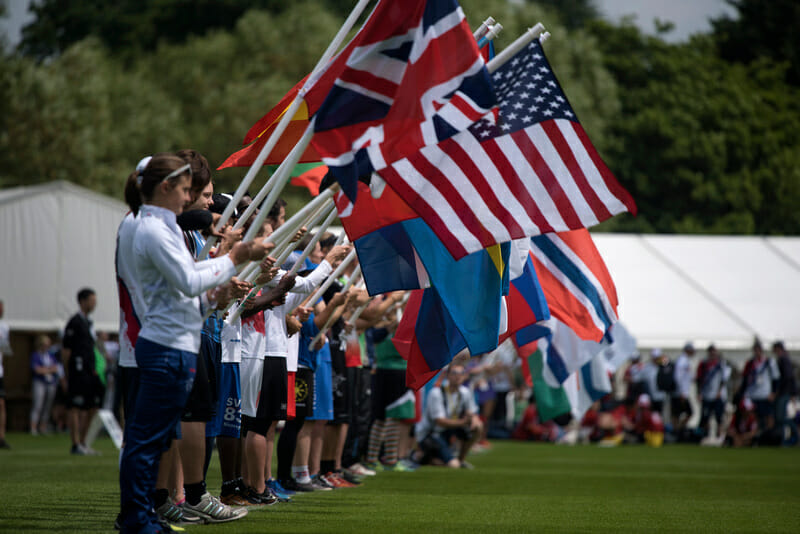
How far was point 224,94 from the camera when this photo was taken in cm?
3988

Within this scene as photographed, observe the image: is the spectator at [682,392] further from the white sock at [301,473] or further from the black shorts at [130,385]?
the black shorts at [130,385]

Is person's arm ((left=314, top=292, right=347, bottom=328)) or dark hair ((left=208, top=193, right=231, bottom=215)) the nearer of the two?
dark hair ((left=208, top=193, right=231, bottom=215))

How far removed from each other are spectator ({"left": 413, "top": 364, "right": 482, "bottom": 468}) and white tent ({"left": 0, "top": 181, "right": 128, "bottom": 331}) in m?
10.7

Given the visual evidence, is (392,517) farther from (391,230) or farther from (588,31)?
(588,31)

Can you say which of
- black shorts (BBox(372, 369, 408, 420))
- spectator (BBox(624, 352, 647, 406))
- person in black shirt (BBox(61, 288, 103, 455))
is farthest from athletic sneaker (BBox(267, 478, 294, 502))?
spectator (BBox(624, 352, 647, 406))

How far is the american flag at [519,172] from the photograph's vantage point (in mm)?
7785

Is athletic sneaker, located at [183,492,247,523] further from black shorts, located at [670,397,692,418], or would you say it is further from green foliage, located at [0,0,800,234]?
green foliage, located at [0,0,800,234]

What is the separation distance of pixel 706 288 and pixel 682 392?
2.84 meters

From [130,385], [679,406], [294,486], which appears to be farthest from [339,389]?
[679,406]

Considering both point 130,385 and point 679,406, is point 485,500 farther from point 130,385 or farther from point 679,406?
point 679,406

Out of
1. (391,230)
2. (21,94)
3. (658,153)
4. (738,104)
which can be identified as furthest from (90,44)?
(391,230)

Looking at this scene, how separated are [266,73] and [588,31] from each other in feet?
64.0

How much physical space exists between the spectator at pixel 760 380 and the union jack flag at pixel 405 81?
20.4m

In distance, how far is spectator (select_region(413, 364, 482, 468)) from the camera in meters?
15.8
